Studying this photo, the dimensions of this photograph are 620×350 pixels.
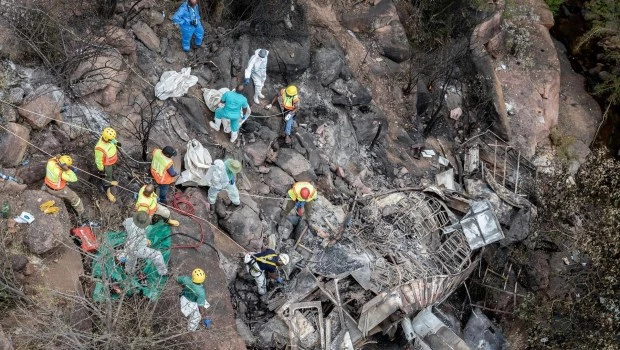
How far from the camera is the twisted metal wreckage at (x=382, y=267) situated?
10.6 metres

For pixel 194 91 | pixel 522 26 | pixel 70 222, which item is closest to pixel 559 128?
pixel 522 26

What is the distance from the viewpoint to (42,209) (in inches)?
347

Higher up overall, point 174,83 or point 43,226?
point 174,83

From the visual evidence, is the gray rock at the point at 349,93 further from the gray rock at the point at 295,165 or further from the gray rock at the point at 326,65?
the gray rock at the point at 295,165

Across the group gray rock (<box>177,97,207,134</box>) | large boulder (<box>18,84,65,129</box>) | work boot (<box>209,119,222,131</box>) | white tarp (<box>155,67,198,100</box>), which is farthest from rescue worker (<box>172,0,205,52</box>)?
large boulder (<box>18,84,65,129</box>)

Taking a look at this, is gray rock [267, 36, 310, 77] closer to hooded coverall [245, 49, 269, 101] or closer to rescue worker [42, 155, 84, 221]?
hooded coverall [245, 49, 269, 101]

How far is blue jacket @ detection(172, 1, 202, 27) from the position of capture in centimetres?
1158

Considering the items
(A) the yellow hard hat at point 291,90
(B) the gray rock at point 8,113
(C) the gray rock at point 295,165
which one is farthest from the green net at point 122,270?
(A) the yellow hard hat at point 291,90

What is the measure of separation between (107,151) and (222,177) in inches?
78.8

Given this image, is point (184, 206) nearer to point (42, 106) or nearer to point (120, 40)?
point (42, 106)

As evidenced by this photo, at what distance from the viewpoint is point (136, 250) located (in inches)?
340

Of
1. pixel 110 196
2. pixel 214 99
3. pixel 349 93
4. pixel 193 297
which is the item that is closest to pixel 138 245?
pixel 193 297

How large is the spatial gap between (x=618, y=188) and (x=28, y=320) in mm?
11082

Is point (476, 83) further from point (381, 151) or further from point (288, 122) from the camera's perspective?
point (288, 122)
